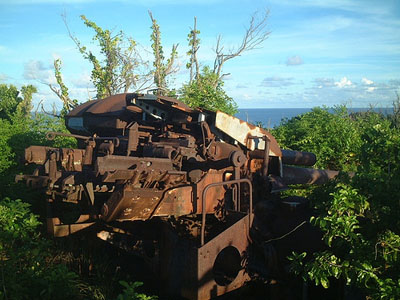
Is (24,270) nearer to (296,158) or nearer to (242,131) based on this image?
(242,131)

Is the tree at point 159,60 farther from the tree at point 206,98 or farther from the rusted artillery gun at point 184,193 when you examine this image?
the rusted artillery gun at point 184,193

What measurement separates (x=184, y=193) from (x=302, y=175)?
3336mm

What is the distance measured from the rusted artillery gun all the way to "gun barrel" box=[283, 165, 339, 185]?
3cm

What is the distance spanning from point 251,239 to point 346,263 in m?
2.28

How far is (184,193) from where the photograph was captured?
575 centimetres

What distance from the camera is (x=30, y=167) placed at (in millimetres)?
10500

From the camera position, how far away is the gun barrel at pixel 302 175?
8133 millimetres

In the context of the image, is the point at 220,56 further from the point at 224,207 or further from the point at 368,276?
the point at 368,276

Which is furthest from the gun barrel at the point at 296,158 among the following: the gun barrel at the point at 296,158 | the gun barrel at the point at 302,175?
the gun barrel at the point at 302,175

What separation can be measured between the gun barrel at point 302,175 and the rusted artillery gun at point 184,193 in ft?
0.09

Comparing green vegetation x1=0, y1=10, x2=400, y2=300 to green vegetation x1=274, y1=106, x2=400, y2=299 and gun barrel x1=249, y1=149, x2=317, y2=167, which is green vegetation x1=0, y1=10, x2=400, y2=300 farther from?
gun barrel x1=249, y1=149, x2=317, y2=167

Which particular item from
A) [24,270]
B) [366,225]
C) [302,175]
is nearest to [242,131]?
[302,175]

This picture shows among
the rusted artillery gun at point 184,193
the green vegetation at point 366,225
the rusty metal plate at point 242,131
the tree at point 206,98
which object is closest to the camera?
the green vegetation at point 366,225

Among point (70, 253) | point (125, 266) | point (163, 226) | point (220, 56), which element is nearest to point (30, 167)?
point (70, 253)
